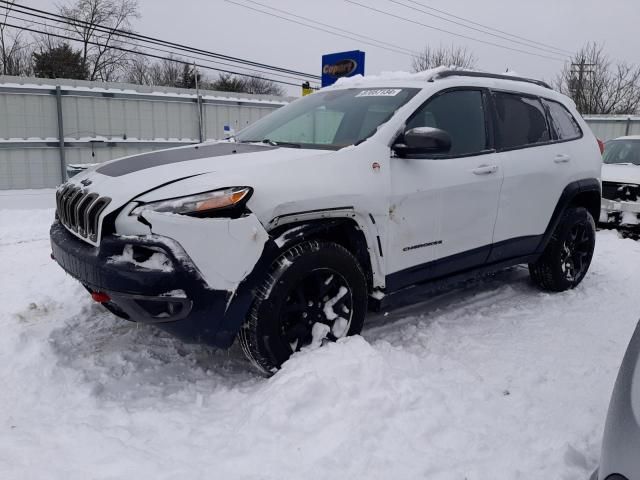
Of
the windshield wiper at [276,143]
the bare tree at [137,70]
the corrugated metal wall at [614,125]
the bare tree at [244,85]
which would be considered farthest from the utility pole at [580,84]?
the windshield wiper at [276,143]

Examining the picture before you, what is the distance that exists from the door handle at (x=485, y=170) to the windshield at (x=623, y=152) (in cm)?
587

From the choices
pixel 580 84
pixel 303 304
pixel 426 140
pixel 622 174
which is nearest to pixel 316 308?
pixel 303 304

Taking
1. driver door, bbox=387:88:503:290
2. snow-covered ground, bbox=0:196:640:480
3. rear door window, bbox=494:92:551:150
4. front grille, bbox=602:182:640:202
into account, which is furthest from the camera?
front grille, bbox=602:182:640:202

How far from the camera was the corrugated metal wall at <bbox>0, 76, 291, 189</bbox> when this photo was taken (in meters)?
11.7

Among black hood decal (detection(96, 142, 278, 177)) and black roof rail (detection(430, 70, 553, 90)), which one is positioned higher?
black roof rail (detection(430, 70, 553, 90))

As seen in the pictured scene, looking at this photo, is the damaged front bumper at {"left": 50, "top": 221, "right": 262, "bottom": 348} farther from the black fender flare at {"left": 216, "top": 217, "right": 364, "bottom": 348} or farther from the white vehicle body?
the white vehicle body

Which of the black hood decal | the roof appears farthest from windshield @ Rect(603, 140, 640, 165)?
the black hood decal

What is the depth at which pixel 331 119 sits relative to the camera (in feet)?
12.8

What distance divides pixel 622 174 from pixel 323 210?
6757 millimetres

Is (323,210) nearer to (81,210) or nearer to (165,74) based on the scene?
(81,210)

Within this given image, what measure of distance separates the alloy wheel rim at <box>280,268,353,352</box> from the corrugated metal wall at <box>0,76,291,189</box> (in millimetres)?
10921

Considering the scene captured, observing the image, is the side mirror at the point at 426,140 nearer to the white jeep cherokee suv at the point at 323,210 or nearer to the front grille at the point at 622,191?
the white jeep cherokee suv at the point at 323,210

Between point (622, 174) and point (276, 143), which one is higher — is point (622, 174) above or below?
below

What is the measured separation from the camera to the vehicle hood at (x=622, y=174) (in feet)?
26.0
